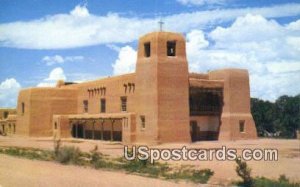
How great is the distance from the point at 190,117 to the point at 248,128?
5495 mm

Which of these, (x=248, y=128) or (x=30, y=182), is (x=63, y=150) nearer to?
(x=30, y=182)

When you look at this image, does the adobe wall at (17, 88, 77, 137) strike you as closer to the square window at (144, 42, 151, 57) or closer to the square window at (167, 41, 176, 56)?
the square window at (144, 42, 151, 57)

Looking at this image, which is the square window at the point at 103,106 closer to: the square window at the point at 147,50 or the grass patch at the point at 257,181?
the square window at the point at 147,50

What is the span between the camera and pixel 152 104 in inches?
1305

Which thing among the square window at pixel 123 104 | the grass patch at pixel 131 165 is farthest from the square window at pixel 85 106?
the grass patch at pixel 131 165

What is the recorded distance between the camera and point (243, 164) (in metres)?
16.3

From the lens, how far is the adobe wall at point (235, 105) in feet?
124

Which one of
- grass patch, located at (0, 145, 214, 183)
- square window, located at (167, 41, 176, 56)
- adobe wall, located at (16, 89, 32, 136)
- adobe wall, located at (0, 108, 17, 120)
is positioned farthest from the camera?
adobe wall, located at (0, 108, 17, 120)

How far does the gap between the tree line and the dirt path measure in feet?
118

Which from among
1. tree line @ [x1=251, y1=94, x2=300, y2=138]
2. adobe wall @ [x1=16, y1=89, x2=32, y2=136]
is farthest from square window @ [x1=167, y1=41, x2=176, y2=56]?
tree line @ [x1=251, y1=94, x2=300, y2=138]

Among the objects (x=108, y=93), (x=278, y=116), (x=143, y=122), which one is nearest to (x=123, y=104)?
(x=108, y=93)

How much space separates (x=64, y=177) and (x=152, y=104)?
54.4ft

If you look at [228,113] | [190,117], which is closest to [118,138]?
[190,117]

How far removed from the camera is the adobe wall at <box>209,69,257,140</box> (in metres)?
37.9
